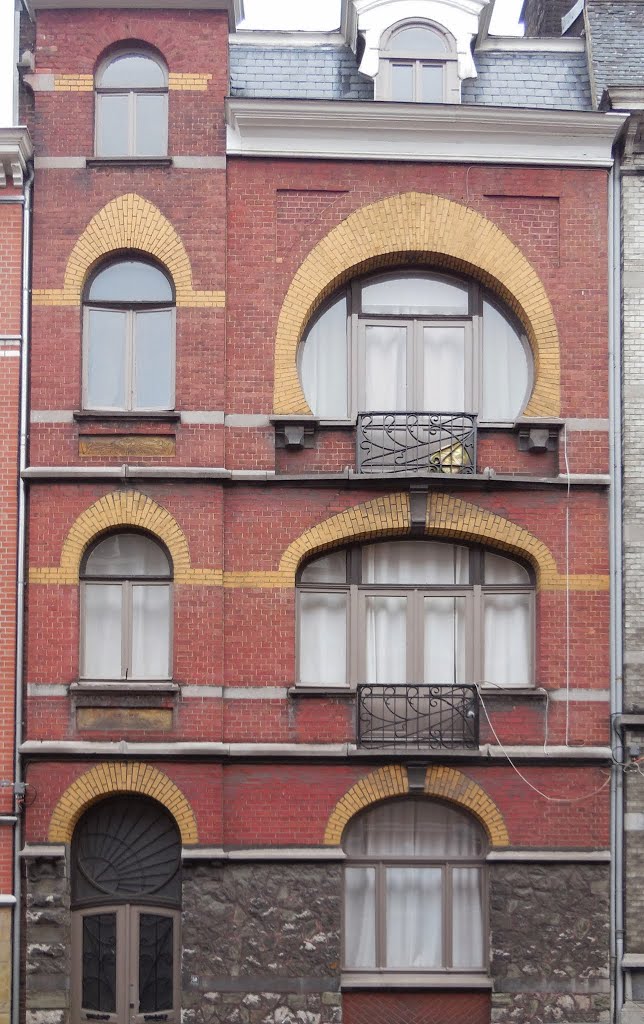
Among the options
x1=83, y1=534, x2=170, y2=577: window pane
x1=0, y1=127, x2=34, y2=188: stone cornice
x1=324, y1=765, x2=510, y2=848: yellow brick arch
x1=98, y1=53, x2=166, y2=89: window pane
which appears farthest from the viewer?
x1=98, y1=53, x2=166, y2=89: window pane

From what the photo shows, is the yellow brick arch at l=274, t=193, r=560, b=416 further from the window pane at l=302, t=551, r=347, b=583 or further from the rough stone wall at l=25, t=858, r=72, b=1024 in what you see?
the rough stone wall at l=25, t=858, r=72, b=1024

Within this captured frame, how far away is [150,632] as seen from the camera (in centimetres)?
1569

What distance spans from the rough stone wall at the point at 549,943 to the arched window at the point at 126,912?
158 inches

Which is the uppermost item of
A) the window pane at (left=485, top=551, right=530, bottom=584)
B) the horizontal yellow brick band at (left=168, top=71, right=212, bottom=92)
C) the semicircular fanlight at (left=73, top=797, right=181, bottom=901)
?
the horizontal yellow brick band at (left=168, top=71, right=212, bottom=92)

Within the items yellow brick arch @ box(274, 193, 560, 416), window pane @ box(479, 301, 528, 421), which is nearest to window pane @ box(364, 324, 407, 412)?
yellow brick arch @ box(274, 193, 560, 416)

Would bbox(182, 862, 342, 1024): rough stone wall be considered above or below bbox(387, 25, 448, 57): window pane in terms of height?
below

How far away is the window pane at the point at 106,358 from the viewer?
16.0 m

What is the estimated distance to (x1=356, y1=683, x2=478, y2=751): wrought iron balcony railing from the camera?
15484mm

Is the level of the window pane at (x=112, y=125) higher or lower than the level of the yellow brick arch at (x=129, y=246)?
higher

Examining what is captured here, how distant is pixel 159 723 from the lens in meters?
15.3

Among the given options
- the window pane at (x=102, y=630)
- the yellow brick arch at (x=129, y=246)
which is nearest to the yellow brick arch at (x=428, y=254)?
the yellow brick arch at (x=129, y=246)

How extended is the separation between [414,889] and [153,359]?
A: 7567 millimetres

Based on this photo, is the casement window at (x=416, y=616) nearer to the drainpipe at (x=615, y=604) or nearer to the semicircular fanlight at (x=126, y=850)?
the drainpipe at (x=615, y=604)

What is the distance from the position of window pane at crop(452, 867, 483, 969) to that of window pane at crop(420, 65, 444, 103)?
10.1 meters
